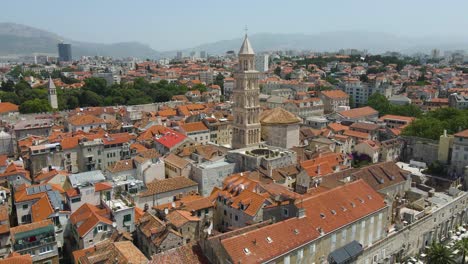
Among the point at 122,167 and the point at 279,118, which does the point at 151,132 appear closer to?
the point at 122,167

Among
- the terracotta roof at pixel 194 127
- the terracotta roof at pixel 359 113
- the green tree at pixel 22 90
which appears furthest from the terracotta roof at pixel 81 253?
the green tree at pixel 22 90

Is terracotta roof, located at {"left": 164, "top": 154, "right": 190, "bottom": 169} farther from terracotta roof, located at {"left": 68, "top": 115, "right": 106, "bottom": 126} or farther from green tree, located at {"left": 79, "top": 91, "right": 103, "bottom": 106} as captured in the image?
green tree, located at {"left": 79, "top": 91, "right": 103, "bottom": 106}

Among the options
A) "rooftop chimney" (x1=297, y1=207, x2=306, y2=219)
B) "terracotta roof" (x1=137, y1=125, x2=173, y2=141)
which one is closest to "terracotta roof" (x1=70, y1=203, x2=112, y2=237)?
"rooftop chimney" (x1=297, y1=207, x2=306, y2=219)

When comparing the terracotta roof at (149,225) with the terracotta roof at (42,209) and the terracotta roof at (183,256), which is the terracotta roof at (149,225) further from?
the terracotta roof at (42,209)

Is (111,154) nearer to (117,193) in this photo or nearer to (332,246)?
(117,193)

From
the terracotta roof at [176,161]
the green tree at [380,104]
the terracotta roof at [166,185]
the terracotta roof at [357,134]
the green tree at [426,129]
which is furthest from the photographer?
the green tree at [380,104]
